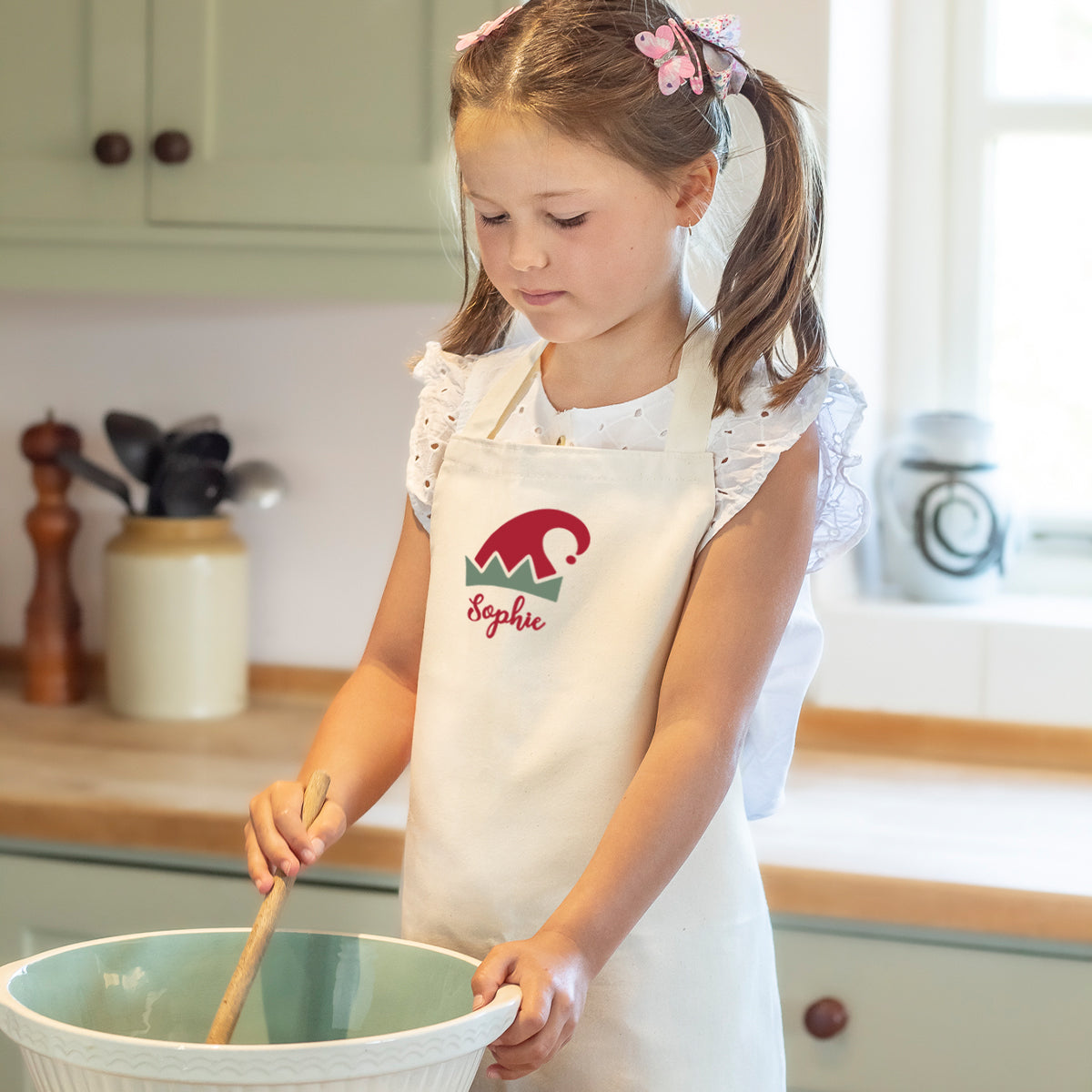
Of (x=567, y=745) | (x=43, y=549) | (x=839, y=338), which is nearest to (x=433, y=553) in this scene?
(x=567, y=745)

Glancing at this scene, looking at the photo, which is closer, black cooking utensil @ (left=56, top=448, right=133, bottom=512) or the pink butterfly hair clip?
the pink butterfly hair clip

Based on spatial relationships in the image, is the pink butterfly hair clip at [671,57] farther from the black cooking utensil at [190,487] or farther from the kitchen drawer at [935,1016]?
the black cooking utensil at [190,487]

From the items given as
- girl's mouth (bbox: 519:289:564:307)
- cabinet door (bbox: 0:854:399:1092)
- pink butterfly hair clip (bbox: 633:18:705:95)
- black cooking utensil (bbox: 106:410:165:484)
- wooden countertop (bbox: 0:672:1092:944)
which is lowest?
cabinet door (bbox: 0:854:399:1092)

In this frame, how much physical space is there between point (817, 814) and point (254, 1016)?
29.2 inches

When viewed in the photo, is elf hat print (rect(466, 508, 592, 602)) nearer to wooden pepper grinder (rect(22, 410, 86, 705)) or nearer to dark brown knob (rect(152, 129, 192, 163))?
dark brown knob (rect(152, 129, 192, 163))

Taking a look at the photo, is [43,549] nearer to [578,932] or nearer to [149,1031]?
[149,1031]

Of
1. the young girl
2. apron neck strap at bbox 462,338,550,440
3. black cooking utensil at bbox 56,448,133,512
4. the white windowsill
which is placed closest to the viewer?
the young girl

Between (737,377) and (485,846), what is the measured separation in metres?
0.34

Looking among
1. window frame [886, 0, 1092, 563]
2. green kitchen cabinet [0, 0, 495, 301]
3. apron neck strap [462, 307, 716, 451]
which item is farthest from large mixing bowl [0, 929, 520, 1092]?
window frame [886, 0, 1092, 563]

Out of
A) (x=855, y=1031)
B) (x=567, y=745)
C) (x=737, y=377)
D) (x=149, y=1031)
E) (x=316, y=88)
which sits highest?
(x=316, y=88)

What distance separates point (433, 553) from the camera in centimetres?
92

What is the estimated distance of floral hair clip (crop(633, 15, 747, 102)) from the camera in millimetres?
805

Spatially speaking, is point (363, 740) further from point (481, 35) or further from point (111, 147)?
point (111, 147)

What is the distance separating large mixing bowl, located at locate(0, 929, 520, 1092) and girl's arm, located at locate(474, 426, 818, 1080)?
0.13ft
